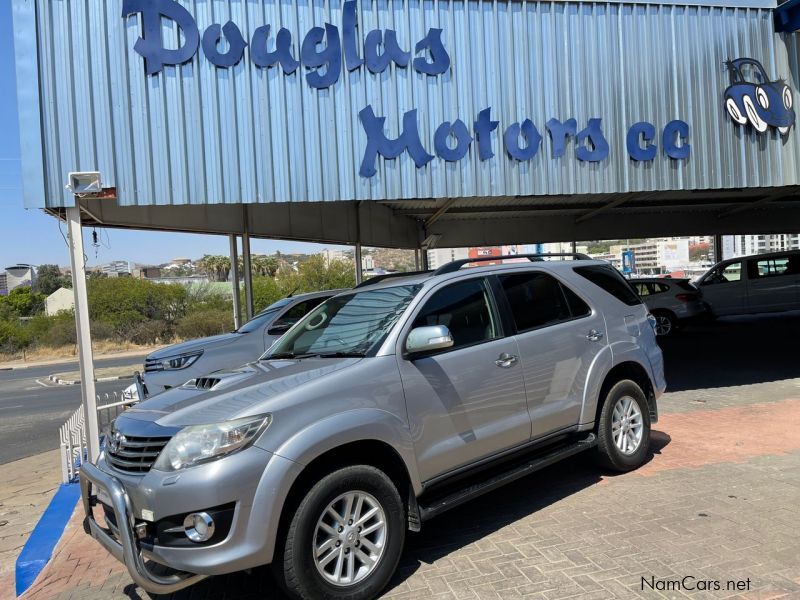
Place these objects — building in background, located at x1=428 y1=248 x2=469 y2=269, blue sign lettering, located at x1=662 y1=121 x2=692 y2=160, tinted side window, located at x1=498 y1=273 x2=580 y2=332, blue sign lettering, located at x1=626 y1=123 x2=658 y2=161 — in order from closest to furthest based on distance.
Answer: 1. tinted side window, located at x1=498 y1=273 x2=580 y2=332
2. blue sign lettering, located at x1=626 y1=123 x2=658 y2=161
3. blue sign lettering, located at x1=662 y1=121 x2=692 y2=160
4. building in background, located at x1=428 y1=248 x2=469 y2=269

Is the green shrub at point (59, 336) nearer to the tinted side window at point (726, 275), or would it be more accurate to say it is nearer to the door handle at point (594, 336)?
the tinted side window at point (726, 275)

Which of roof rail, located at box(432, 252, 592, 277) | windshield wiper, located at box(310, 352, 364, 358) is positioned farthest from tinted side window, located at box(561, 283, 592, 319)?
windshield wiper, located at box(310, 352, 364, 358)

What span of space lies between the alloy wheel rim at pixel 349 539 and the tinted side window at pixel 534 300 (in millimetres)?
1853

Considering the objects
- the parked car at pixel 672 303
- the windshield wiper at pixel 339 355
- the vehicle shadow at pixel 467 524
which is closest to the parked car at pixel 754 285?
the parked car at pixel 672 303

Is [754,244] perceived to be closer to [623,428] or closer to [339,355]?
[623,428]

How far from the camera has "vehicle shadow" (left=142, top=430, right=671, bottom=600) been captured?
3826mm

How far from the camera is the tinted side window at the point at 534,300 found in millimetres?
4688

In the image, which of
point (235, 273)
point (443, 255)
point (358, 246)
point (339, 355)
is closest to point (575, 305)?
point (339, 355)

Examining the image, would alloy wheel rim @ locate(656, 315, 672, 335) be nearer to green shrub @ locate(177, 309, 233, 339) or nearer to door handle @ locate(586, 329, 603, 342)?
door handle @ locate(586, 329, 603, 342)

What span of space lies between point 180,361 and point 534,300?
17.5ft

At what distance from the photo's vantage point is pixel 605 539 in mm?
4102

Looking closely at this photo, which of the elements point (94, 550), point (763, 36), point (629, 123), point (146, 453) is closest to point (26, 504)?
point (94, 550)

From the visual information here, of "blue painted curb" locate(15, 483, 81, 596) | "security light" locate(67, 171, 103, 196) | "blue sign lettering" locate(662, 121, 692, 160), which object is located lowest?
"blue painted curb" locate(15, 483, 81, 596)

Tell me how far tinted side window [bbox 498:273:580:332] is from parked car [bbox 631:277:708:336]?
11602mm
